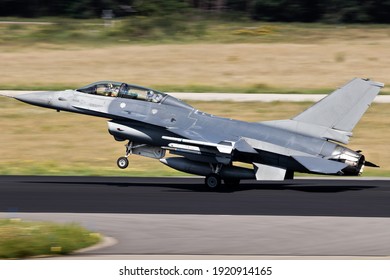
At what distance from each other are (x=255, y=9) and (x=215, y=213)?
205ft

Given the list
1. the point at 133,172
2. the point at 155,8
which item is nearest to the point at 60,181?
the point at 133,172

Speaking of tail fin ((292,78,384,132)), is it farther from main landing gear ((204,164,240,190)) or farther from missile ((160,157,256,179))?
main landing gear ((204,164,240,190))

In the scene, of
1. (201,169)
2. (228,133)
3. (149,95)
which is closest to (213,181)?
(201,169)

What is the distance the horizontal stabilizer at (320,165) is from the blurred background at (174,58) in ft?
21.7

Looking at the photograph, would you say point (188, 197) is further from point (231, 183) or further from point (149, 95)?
point (149, 95)

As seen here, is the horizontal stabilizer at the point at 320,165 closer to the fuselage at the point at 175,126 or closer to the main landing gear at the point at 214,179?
the fuselage at the point at 175,126

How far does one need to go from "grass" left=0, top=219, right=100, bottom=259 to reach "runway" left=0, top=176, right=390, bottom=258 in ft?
1.64

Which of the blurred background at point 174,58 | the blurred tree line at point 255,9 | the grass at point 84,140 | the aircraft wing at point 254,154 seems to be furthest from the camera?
the blurred tree line at point 255,9

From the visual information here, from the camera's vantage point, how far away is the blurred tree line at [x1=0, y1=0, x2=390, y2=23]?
2931 inches

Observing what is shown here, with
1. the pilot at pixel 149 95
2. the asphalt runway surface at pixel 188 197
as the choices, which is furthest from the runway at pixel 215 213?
the pilot at pixel 149 95

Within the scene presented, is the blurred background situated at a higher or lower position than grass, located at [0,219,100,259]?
higher

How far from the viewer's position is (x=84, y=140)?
104 ft

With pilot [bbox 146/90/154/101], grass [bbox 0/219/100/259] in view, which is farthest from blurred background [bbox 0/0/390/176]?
grass [bbox 0/219/100/259]

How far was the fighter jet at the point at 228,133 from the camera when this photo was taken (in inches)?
797
